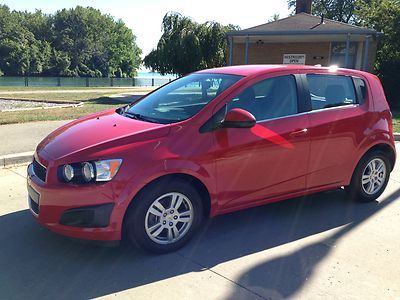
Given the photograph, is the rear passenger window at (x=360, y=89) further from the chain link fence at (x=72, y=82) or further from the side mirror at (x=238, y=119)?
the chain link fence at (x=72, y=82)

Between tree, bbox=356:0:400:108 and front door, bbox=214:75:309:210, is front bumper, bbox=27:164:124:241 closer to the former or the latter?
front door, bbox=214:75:309:210

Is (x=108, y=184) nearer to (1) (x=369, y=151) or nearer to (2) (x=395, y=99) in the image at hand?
(1) (x=369, y=151)

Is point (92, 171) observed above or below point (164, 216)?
above

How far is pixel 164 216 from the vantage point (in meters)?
3.66

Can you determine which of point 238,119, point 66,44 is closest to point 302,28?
point 238,119

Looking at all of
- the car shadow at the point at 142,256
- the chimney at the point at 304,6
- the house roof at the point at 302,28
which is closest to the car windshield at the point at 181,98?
the car shadow at the point at 142,256

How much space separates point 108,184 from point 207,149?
0.97m

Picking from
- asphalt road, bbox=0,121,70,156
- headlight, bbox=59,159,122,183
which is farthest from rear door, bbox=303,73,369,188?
asphalt road, bbox=0,121,70,156

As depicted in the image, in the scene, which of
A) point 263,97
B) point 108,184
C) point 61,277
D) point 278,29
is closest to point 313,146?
point 263,97

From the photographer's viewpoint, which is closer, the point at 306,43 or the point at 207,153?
the point at 207,153

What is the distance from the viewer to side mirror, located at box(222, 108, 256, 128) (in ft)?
12.3

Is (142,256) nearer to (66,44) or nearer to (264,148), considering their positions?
(264,148)

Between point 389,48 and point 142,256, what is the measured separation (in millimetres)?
18829

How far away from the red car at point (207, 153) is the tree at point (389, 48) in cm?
1454
